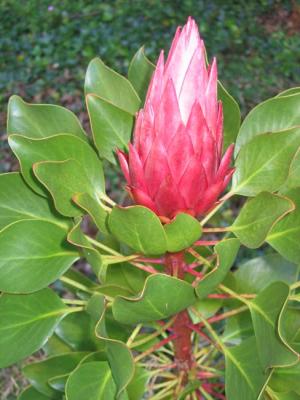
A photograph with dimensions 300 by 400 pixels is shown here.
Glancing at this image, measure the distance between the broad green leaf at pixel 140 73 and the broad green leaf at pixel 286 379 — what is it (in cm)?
52

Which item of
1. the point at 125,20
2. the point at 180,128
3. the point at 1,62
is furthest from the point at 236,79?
the point at 180,128

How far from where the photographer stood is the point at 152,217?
0.77 meters

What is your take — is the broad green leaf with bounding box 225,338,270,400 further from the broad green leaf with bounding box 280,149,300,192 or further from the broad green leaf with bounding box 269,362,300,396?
the broad green leaf with bounding box 280,149,300,192

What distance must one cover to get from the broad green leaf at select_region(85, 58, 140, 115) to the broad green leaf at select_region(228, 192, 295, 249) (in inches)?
11.2

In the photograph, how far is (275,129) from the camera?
0.96 metres

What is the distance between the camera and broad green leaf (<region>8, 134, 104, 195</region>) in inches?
34.9

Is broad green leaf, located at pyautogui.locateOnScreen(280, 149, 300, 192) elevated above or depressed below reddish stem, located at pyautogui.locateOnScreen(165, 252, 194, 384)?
above

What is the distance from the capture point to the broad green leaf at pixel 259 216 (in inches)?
Answer: 31.2

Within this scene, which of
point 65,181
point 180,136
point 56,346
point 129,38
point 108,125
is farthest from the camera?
point 129,38

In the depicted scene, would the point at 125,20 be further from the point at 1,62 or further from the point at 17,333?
the point at 17,333

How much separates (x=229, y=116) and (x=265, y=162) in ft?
0.46

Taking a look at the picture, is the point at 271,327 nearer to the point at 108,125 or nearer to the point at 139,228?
the point at 139,228

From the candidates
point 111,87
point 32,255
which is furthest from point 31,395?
point 111,87

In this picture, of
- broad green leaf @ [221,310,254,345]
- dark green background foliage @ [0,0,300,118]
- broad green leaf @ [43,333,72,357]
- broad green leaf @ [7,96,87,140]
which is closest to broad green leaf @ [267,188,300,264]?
→ broad green leaf @ [221,310,254,345]
